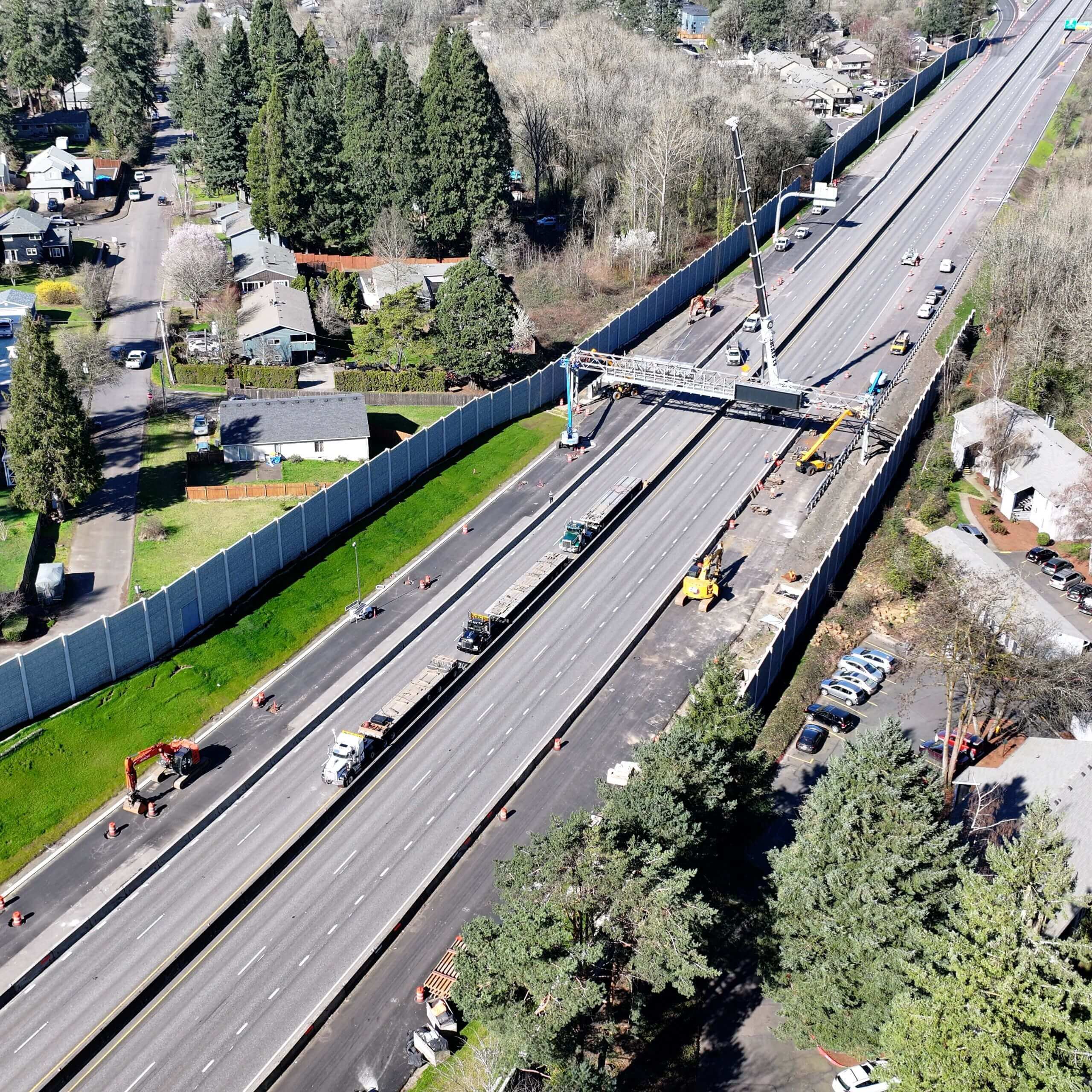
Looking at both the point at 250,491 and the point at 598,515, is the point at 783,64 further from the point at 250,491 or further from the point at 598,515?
the point at 250,491

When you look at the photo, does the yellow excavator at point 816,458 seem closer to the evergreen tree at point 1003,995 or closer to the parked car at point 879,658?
the parked car at point 879,658

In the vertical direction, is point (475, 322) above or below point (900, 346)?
above

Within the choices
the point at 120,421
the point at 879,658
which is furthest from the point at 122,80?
the point at 879,658

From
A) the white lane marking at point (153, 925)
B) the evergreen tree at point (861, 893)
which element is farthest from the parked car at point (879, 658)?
the white lane marking at point (153, 925)

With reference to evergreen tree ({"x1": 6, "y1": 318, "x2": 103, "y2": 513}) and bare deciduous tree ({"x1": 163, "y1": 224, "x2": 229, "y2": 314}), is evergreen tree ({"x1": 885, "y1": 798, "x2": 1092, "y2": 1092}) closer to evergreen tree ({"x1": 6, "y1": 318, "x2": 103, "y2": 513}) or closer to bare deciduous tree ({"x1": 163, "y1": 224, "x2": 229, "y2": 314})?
evergreen tree ({"x1": 6, "y1": 318, "x2": 103, "y2": 513})

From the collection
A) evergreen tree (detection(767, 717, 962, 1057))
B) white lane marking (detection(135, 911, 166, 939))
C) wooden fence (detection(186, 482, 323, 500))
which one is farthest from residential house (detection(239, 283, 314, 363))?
evergreen tree (detection(767, 717, 962, 1057))
